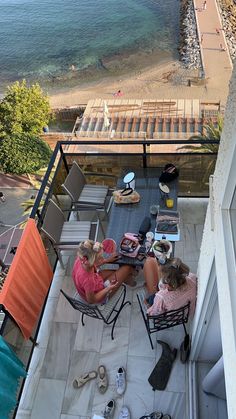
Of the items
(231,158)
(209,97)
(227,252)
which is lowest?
(227,252)

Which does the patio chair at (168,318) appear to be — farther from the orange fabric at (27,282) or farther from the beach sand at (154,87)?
the beach sand at (154,87)

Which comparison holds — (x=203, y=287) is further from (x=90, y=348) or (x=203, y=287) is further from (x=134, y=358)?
(x=90, y=348)

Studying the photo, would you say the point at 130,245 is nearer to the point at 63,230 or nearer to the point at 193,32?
the point at 63,230

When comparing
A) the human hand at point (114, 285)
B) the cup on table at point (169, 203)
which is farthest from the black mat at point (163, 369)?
the cup on table at point (169, 203)

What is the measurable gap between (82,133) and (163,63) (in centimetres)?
968

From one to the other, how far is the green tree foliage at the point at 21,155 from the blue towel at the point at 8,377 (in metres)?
11.1

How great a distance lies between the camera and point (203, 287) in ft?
9.84

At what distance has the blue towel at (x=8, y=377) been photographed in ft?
11.0

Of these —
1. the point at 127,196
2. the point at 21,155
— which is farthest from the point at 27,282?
the point at 21,155

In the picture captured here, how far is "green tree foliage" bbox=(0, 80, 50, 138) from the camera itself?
1822 centimetres

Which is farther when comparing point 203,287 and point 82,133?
point 82,133

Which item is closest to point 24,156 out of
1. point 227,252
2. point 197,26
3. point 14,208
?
point 14,208

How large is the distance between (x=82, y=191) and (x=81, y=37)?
29764mm

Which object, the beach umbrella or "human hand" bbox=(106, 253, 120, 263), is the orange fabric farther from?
the beach umbrella
